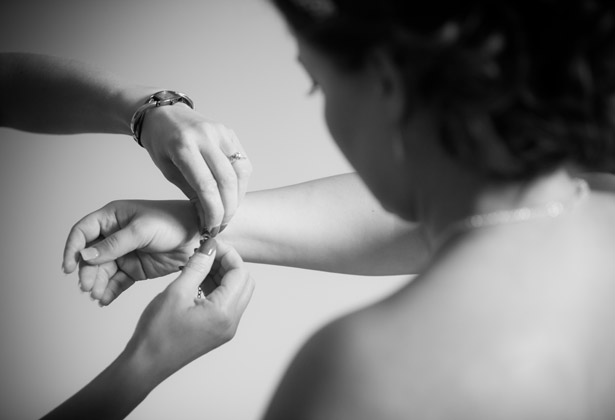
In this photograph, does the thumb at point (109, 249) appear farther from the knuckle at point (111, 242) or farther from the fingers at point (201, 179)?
the fingers at point (201, 179)

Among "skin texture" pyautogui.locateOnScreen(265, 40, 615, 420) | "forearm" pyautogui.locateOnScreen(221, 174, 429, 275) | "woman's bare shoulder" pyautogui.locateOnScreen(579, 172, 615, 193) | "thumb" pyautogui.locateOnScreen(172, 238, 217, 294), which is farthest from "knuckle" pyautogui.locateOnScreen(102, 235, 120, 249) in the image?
"woman's bare shoulder" pyautogui.locateOnScreen(579, 172, 615, 193)

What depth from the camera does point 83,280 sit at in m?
1.11

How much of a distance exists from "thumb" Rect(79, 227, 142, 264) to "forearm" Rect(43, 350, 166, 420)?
17 centimetres

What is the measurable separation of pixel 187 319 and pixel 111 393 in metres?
0.14

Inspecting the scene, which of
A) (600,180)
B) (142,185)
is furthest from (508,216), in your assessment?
(142,185)

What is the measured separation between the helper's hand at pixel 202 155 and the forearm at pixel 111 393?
0.82ft

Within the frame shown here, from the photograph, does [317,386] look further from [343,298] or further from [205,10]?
[205,10]

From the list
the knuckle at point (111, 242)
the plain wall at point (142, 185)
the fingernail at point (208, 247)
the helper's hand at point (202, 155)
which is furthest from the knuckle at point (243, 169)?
the plain wall at point (142, 185)

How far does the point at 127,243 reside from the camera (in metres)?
1.12

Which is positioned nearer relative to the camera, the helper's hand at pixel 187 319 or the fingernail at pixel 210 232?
the helper's hand at pixel 187 319

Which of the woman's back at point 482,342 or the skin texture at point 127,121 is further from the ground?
the skin texture at point 127,121

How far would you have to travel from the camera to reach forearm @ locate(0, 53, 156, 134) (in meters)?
1.24

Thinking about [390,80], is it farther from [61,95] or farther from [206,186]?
[61,95]

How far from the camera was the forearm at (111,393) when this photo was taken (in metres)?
0.97
